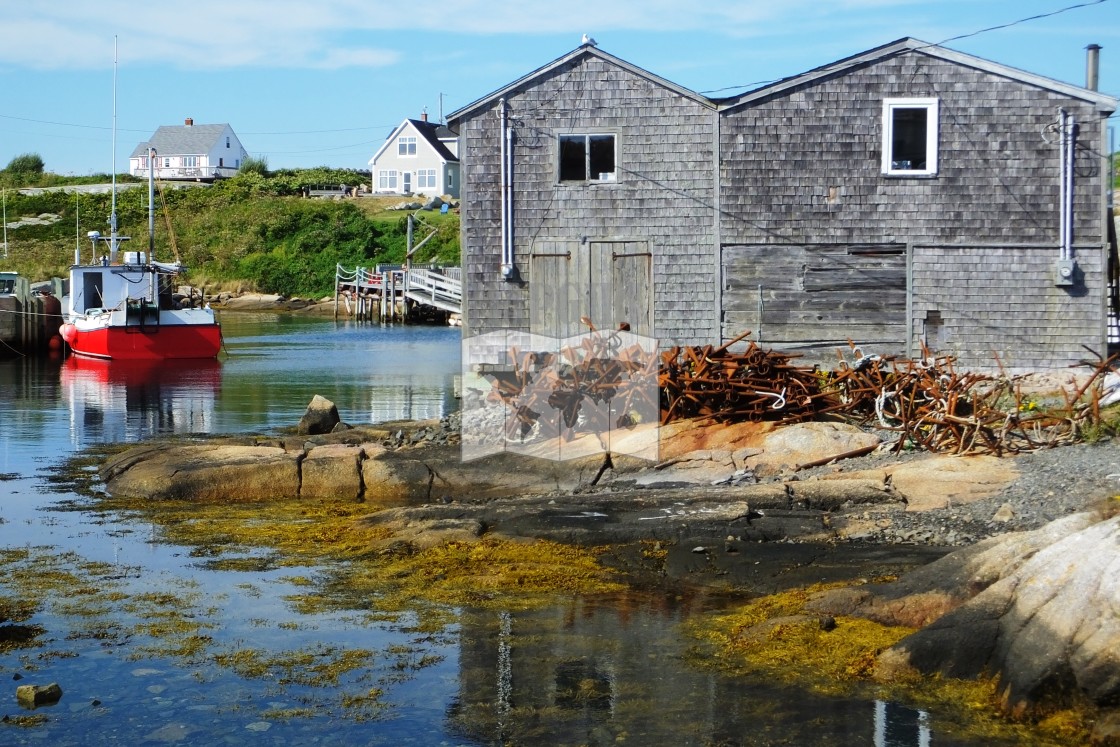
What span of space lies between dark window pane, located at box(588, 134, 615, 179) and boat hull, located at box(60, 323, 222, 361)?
66.3ft

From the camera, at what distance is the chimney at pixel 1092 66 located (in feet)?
66.1

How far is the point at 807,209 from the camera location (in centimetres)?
1962

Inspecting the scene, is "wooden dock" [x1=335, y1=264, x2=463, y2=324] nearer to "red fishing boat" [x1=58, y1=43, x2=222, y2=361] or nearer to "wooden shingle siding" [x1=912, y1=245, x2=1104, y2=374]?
"red fishing boat" [x1=58, y1=43, x2=222, y2=361]

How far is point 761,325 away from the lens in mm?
19812

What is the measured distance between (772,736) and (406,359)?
30.2m

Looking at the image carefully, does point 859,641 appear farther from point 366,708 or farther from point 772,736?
point 366,708

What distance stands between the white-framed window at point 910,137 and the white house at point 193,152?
3085 inches

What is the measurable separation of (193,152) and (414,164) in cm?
2387

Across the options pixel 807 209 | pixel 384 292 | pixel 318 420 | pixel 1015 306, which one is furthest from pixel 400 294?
pixel 1015 306

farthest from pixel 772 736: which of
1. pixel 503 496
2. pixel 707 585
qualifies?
pixel 503 496

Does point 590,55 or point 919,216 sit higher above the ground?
point 590,55

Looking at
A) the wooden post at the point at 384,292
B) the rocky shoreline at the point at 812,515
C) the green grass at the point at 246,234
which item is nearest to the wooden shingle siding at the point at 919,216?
the rocky shoreline at the point at 812,515

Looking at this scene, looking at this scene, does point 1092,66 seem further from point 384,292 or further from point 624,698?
point 384,292

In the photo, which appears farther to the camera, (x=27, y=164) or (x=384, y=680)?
(x=27, y=164)
